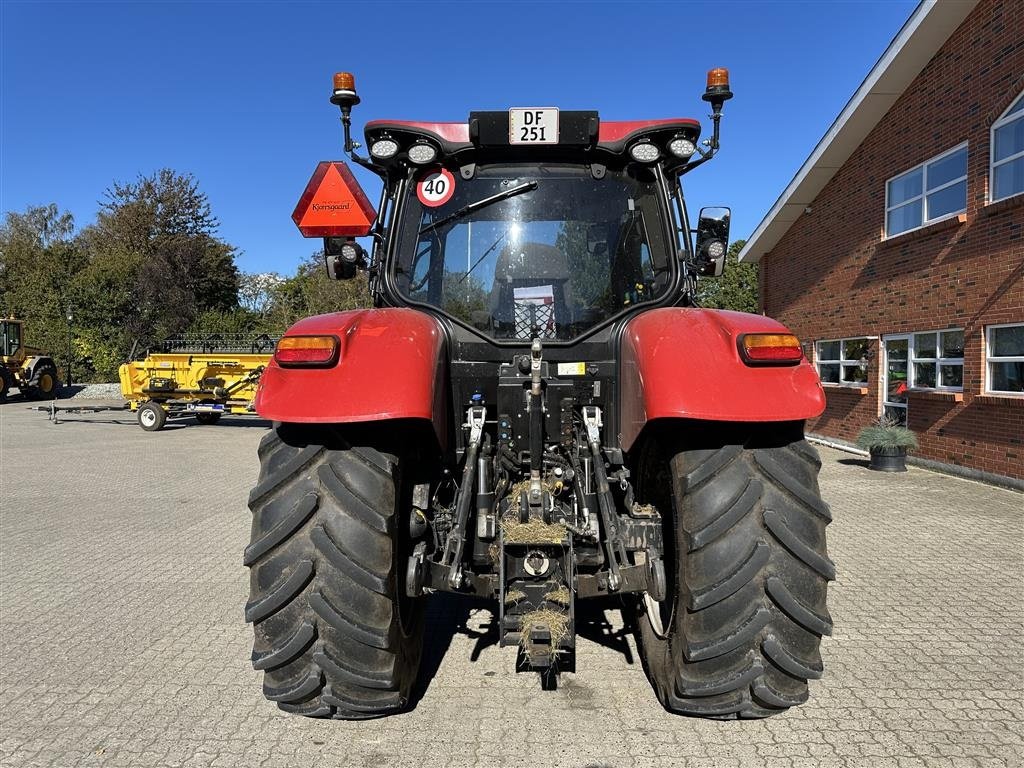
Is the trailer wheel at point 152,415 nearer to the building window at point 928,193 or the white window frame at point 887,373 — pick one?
the white window frame at point 887,373

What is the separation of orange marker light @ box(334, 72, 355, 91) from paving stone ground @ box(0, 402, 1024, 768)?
10.1 ft

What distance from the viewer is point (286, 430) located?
283 cm

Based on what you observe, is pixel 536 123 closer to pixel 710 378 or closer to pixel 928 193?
pixel 710 378

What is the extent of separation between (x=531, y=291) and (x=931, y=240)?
9338 mm

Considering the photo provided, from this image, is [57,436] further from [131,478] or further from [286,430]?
[286,430]

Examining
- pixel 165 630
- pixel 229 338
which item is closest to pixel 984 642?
pixel 165 630

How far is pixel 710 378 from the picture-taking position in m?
2.62

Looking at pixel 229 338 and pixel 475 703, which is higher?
pixel 229 338

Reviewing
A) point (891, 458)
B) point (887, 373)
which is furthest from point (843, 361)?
point (891, 458)

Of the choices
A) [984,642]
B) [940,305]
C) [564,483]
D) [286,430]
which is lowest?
[984,642]

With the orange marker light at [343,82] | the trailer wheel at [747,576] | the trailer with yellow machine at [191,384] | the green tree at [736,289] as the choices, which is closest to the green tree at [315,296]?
the trailer with yellow machine at [191,384]

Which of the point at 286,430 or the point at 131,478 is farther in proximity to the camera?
the point at 131,478

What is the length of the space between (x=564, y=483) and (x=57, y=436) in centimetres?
1512

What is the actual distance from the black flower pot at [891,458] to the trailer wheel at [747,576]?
27.9ft
